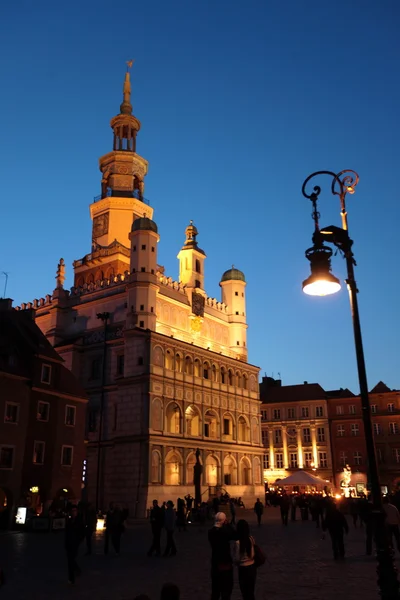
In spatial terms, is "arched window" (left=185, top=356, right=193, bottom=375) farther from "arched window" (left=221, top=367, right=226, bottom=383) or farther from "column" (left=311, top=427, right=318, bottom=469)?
"column" (left=311, top=427, right=318, bottom=469)

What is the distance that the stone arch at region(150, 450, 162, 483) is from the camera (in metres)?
49.1

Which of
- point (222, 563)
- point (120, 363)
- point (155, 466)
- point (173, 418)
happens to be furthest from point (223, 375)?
point (222, 563)

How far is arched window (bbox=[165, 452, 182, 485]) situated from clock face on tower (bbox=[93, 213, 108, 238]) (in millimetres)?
26396

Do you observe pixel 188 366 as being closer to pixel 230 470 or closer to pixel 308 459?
pixel 230 470

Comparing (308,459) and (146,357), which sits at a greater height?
(146,357)

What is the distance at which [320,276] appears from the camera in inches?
365

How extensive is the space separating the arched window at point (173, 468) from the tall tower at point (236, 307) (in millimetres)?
17874

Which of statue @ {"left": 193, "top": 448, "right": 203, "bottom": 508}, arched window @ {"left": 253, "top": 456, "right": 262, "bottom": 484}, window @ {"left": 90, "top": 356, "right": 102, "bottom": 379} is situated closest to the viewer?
statue @ {"left": 193, "top": 448, "right": 203, "bottom": 508}

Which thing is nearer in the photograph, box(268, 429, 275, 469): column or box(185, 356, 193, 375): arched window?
box(185, 356, 193, 375): arched window

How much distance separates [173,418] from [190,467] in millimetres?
4791

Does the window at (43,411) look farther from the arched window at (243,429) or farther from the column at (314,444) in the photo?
the column at (314,444)

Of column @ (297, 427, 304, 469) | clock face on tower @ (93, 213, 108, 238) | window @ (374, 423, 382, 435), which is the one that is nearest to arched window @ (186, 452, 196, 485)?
clock face on tower @ (93, 213, 108, 238)

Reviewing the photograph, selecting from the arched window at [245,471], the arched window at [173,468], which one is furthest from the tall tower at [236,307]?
the arched window at [173,468]

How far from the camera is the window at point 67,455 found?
38428 millimetres
